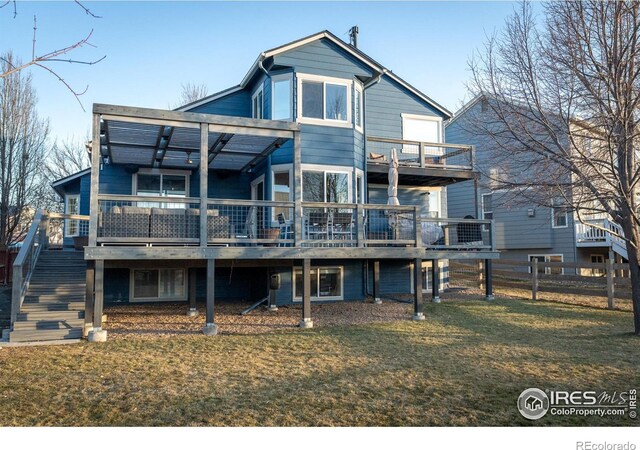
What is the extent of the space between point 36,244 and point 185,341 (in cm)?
604

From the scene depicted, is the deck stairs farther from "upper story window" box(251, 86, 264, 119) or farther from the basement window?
the basement window

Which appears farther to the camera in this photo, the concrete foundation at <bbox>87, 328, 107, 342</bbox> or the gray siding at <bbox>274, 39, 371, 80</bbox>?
the gray siding at <bbox>274, 39, 371, 80</bbox>

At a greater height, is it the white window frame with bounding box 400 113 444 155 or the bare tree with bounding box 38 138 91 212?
the bare tree with bounding box 38 138 91 212

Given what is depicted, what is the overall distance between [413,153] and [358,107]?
10.3 ft

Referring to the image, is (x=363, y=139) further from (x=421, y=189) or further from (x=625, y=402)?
(x=625, y=402)

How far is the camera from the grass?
4.73 metres

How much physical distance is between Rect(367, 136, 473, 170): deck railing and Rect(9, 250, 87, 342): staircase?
853 cm

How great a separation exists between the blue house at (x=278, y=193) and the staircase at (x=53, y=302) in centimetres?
22

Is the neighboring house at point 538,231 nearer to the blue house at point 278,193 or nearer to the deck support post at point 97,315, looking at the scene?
the blue house at point 278,193

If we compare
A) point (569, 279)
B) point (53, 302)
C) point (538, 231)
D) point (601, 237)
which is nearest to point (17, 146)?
point (53, 302)

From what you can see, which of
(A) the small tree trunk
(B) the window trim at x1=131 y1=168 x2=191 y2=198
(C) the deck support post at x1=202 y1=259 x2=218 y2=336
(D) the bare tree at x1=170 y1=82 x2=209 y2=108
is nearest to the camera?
(A) the small tree trunk

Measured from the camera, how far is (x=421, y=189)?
15.9 meters

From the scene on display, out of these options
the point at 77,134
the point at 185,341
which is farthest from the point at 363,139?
the point at 77,134

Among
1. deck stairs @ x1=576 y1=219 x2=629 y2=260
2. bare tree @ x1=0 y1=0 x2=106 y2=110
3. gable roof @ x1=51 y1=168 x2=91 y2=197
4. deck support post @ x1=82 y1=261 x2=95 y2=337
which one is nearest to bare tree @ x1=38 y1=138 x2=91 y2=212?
gable roof @ x1=51 y1=168 x2=91 y2=197
